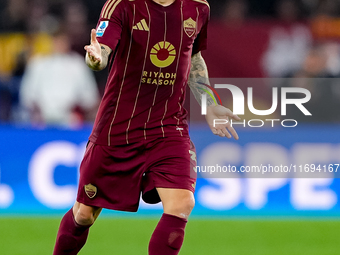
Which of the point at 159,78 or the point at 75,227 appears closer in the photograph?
the point at 159,78

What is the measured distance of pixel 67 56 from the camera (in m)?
8.22

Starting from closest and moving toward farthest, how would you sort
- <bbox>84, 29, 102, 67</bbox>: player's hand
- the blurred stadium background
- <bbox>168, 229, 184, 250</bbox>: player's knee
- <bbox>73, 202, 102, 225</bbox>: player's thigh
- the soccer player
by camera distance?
1. <bbox>84, 29, 102, 67</bbox>: player's hand
2. <bbox>168, 229, 184, 250</bbox>: player's knee
3. the soccer player
4. <bbox>73, 202, 102, 225</bbox>: player's thigh
5. the blurred stadium background

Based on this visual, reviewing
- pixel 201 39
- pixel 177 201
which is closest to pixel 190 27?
pixel 201 39

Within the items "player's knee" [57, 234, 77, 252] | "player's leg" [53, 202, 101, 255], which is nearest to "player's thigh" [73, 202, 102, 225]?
"player's leg" [53, 202, 101, 255]

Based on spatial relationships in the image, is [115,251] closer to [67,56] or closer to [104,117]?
[104,117]

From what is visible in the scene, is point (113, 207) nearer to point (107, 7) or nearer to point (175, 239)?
point (175, 239)

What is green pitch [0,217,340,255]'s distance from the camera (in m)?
5.31

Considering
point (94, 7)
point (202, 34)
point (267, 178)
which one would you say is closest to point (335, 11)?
point (94, 7)

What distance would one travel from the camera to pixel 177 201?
3.53 metres

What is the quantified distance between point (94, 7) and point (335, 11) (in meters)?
3.92

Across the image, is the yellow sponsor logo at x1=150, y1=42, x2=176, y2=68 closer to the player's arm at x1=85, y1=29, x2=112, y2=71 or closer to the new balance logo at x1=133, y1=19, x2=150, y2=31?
the new balance logo at x1=133, y1=19, x2=150, y2=31

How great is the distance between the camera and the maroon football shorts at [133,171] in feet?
11.9

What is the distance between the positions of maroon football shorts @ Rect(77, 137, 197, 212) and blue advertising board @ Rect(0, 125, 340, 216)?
3069 millimetres

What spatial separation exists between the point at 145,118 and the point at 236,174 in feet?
10.4
